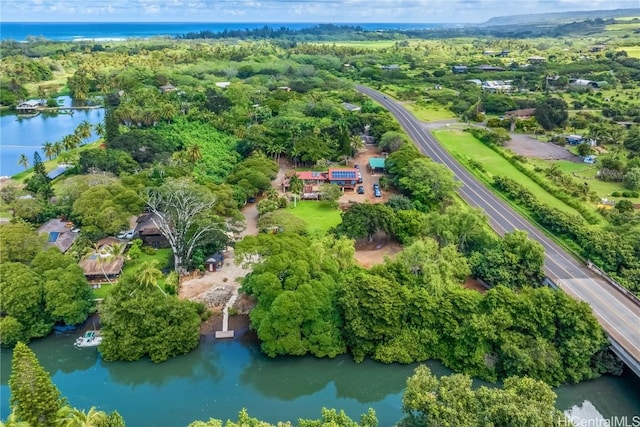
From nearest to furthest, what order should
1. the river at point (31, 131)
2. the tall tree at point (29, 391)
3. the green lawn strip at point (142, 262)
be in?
the tall tree at point (29, 391), the green lawn strip at point (142, 262), the river at point (31, 131)

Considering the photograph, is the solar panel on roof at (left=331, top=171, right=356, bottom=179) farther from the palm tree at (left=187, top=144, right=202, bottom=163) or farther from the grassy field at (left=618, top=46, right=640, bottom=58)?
the grassy field at (left=618, top=46, right=640, bottom=58)

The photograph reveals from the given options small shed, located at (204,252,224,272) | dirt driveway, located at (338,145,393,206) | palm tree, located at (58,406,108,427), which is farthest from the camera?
dirt driveway, located at (338,145,393,206)

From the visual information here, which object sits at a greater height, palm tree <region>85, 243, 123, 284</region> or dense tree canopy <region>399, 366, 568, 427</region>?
dense tree canopy <region>399, 366, 568, 427</region>

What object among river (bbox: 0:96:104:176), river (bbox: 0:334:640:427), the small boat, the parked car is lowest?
river (bbox: 0:334:640:427)

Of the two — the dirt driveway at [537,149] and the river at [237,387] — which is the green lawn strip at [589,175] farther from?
the river at [237,387]

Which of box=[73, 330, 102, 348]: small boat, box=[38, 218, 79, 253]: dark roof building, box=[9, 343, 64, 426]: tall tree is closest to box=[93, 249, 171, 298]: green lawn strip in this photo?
box=[73, 330, 102, 348]: small boat

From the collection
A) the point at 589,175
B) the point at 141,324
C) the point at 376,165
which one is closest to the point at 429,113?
the point at 376,165

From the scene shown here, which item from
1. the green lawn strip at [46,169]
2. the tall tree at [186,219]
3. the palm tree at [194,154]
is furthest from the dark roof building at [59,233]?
the green lawn strip at [46,169]
